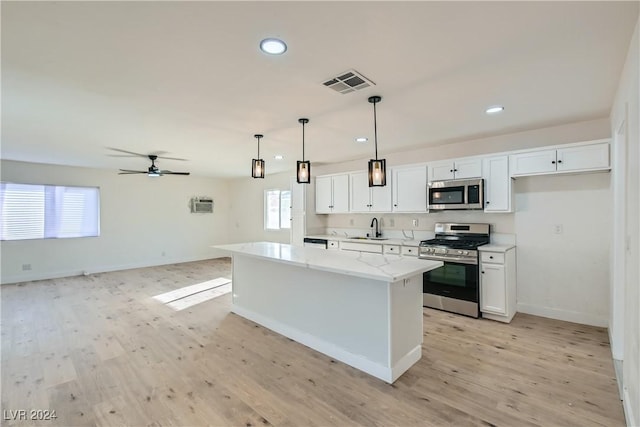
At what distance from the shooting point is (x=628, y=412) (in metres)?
1.90

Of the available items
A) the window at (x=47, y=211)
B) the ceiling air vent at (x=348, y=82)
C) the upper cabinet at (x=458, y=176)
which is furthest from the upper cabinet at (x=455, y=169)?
the window at (x=47, y=211)

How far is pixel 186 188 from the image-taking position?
8.29 metres

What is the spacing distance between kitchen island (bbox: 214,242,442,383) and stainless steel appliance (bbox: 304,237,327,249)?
198 cm

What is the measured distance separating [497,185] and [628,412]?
264cm

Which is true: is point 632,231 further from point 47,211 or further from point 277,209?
point 47,211

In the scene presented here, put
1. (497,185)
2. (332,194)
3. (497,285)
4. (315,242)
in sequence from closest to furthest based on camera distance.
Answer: (497,285) → (497,185) → (315,242) → (332,194)

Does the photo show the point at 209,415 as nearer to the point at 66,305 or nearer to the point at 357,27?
the point at 357,27

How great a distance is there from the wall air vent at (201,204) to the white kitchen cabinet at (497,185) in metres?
7.17

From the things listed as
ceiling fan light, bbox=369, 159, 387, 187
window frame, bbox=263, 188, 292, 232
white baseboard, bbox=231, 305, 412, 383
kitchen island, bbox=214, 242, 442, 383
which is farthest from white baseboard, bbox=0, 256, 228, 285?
ceiling fan light, bbox=369, 159, 387, 187

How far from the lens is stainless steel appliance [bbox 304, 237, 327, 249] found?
556 centimetres

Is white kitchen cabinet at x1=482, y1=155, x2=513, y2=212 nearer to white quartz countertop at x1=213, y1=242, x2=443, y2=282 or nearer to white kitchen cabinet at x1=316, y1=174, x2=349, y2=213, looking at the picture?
white quartz countertop at x1=213, y1=242, x2=443, y2=282

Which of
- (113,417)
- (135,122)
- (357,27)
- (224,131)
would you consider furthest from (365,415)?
(135,122)

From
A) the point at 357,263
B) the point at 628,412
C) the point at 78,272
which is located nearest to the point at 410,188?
the point at 357,263

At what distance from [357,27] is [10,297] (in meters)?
→ 6.57
